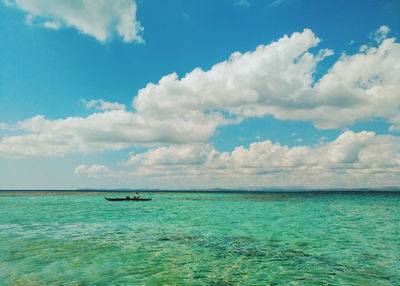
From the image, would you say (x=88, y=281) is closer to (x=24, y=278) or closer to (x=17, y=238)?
(x=24, y=278)

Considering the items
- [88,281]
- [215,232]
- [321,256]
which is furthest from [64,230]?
[321,256]

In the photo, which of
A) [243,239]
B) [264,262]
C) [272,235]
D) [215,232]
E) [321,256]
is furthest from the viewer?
[215,232]

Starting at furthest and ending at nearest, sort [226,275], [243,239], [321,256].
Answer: [243,239], [321,256], [226,275]

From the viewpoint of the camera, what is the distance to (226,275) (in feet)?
44.8

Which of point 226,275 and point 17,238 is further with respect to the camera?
point 17,238

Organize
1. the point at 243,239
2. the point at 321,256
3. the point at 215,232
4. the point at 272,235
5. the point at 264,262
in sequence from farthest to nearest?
1. the point at 215,232
2. the point at 272,235
3. the point at 243,239
4. the point at 321,256
5. the point at 264,262

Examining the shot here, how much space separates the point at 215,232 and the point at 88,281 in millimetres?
15313

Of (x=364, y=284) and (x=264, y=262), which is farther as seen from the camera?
(x=264, y=262)

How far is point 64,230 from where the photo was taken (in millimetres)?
27219

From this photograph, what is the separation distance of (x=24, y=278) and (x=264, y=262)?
12.2 meters

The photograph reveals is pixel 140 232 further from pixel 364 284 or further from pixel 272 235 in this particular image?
pixel 364 284

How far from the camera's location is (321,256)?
685 inches

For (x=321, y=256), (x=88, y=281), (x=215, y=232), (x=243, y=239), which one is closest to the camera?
(x=88, y=281)

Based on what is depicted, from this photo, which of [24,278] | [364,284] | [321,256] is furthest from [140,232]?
[364,284]
